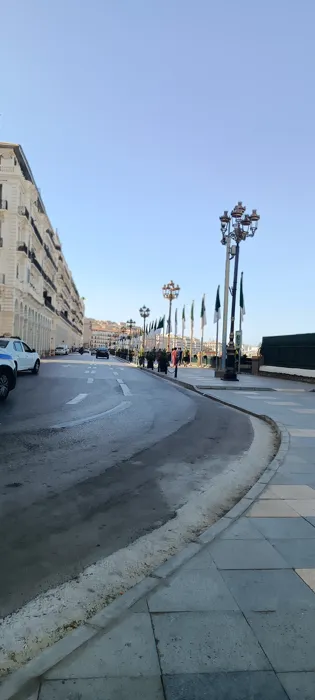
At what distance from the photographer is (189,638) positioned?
8.15 ft

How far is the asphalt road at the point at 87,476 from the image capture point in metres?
3.57

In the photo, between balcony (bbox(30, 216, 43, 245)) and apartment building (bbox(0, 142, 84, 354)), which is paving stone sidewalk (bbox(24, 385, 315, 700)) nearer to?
apartment building (bbox(0, 142, 84, 354))

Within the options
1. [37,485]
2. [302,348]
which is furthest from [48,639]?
[302,348]

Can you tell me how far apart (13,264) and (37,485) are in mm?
45951

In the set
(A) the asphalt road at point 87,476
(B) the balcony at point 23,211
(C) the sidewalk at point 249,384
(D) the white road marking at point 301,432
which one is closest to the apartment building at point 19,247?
(B) the balcony at point 23,211

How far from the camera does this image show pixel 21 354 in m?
21.3

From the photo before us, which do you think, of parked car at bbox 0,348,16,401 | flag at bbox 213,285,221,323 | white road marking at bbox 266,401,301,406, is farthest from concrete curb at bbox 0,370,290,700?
flag at bbox 213,285,221,323

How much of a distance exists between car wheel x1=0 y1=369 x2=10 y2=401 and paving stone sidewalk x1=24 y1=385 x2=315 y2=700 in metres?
9.32

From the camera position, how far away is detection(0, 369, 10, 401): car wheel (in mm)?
12117

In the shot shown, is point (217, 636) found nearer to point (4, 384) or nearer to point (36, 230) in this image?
point (4, 384)

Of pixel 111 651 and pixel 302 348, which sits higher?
pixel 302 348

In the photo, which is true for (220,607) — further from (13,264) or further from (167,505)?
(13,264)

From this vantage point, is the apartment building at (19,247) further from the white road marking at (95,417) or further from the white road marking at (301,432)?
the white road marking at (301,432)

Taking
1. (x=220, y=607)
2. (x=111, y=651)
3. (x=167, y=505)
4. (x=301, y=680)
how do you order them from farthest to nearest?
(x=167, y=505) < (x=220, y=607) < (x=111, y=651) < (x=301, y=680)
